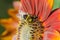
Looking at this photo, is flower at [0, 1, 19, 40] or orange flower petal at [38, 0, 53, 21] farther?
flower at [0, 1, 19, 40]

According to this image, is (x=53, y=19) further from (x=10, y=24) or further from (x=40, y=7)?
(x=10, y=24)

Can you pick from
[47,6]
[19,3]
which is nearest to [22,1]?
[19,3]

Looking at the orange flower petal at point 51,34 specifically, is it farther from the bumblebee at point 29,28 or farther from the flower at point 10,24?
the flower at point 10,24

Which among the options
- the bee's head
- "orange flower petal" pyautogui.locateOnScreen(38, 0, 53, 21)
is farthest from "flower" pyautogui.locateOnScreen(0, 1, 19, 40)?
"orange flower petal" pyautogui.locateOnScreen(38, 0, 53, 21)

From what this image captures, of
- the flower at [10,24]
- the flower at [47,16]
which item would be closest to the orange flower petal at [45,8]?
the flower at [47,16]

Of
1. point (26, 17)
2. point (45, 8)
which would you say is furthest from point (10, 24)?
point (45, 8)

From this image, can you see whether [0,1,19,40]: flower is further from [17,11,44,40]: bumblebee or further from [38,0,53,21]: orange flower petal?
[38,0,53,21]: orange flower petal
